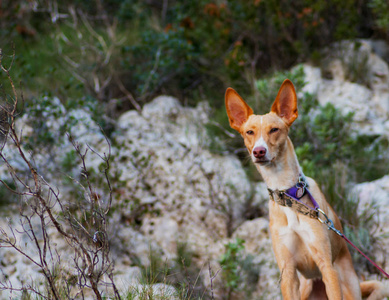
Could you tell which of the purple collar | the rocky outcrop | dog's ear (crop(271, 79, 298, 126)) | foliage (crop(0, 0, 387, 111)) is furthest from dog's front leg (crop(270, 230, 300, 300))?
foliage (crop(0, 0, 387, 111))

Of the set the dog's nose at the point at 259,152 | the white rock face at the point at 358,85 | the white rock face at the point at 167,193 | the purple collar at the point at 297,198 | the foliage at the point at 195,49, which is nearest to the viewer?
the dog's nose at the point at 259,152

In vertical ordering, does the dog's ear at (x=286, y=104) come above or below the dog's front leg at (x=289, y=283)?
above

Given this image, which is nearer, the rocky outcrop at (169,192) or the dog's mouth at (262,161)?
the dog's mouth at (262,161)

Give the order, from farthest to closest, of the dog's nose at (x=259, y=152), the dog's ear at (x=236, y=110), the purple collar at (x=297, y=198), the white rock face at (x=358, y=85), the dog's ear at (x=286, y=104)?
the white rock face at (x=358, y=85) → the dog's ear at (x=236, y=110) → the dog's ear at (x=286, y=104) → the purple collar at (x=297, y=198) → the dog's nose at (x=259, y=152)

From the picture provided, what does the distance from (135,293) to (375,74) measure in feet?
18.6

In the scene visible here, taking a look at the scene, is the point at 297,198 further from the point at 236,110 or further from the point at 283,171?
the point at 236,110

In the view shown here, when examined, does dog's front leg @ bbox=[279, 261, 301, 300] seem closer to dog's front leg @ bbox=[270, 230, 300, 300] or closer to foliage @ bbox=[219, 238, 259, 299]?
dog's front leg @ bbox=[270, 230, 300, 300]

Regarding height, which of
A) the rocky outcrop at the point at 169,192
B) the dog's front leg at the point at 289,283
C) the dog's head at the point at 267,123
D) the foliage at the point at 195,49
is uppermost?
the foliage at the point at 195,49

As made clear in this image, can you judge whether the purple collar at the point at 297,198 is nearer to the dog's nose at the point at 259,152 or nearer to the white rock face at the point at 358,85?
the dog's nose at the point at 259,152

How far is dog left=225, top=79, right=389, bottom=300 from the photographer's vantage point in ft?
9.41

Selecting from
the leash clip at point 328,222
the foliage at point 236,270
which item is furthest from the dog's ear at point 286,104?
the foliage at point 236,270

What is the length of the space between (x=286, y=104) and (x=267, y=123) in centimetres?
27

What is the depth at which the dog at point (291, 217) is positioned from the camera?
9.41 feet

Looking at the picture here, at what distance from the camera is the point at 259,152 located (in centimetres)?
278
